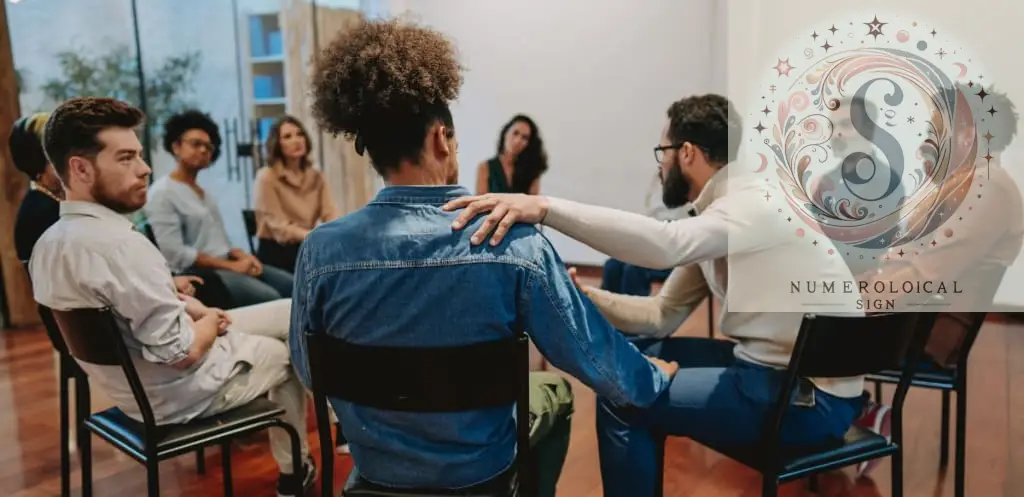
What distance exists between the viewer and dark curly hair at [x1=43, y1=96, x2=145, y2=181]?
6.02 ft

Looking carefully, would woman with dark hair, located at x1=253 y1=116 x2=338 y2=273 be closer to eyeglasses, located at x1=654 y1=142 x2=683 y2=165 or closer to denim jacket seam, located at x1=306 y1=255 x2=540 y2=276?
eyeglasses, located at x1=654 y1=142 x2=683 y2=165

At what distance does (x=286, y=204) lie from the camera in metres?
3.57

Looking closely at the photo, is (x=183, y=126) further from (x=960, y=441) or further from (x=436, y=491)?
(x=960, y=441)

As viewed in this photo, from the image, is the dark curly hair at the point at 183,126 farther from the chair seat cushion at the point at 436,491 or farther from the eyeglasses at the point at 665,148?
the chair seat cushion at the point at 436,491

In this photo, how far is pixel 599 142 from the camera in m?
5.49

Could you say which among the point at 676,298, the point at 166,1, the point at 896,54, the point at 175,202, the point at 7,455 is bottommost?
the point at 7,455

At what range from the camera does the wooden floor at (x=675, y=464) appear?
2344 millimetres

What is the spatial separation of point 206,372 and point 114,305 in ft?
0.92

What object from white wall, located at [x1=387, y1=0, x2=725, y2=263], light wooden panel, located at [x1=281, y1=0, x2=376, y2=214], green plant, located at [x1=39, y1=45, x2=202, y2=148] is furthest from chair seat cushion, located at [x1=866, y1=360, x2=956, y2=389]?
green plant, located at [x1=39, y1=45, x2=202, y2=148]

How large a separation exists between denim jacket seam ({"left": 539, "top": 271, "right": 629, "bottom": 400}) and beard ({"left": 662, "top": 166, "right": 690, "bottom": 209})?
748 millimetres

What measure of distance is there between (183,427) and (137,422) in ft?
0.46

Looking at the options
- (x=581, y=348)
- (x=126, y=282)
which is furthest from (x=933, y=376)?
(x=126, y=282)

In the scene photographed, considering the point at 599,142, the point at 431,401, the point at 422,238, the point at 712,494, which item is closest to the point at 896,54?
the point at 422,238

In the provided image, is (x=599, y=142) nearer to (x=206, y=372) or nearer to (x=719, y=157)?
(x=719, y=157)
